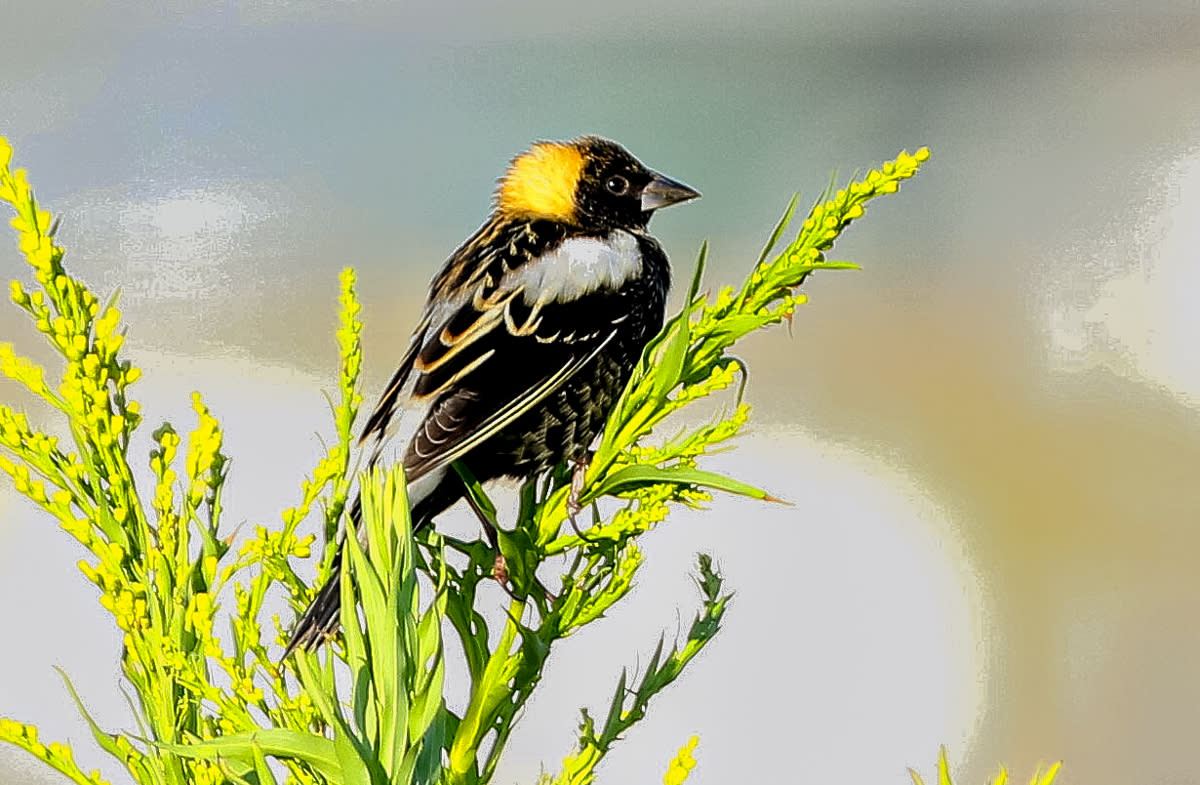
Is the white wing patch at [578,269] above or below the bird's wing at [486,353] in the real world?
above

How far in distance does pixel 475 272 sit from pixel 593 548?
0.28 metres

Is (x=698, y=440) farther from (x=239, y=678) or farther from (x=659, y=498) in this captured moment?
(x=239, y=678)

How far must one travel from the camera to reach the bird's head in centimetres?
66

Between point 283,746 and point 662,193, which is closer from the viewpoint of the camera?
point 283,746

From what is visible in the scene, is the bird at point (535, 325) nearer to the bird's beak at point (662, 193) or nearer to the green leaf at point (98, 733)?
the bird's beak at point (662, 193)

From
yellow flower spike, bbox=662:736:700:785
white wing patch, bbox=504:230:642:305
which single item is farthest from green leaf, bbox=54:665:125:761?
white wing patch, bbox=504:230:642:305

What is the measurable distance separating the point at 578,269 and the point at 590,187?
10 centimetres

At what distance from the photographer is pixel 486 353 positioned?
52 centimetres

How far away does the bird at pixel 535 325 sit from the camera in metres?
0.45

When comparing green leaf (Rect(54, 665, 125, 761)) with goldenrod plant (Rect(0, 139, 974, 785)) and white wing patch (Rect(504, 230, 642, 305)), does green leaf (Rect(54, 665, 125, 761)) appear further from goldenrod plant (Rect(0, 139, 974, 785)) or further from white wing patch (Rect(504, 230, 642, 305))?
white wing patch (Rect(504, 230, 642, 305))

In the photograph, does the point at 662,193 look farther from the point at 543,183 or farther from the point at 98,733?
the point at 98,733

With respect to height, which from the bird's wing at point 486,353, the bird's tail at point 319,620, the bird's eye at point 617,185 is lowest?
the bird's tail at point 319,620

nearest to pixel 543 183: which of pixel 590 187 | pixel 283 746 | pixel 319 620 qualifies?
pixel 590 187

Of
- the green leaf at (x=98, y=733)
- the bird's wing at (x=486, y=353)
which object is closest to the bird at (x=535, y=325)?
the bird's wing at (x=486, y=353)
